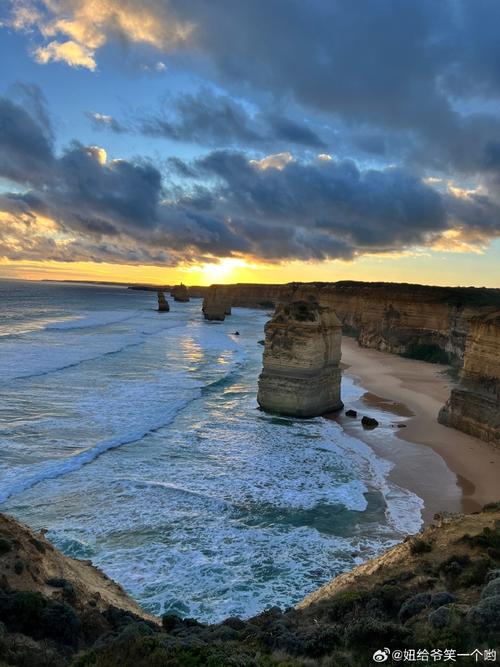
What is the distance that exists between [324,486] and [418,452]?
544 cm

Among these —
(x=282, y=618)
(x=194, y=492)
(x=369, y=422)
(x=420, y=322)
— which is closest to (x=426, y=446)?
(x=369, y=422)

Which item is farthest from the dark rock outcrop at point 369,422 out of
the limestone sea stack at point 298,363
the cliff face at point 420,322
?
the cliff face at point 420,322

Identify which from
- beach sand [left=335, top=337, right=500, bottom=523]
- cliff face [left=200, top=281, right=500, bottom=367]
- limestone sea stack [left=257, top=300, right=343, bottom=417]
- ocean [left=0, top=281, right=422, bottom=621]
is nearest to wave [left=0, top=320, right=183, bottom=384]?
ocean [left=0, top=281, right=422, bottom=621]

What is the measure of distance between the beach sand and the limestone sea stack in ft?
6.28

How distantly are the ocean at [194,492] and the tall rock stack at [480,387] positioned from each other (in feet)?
16.9

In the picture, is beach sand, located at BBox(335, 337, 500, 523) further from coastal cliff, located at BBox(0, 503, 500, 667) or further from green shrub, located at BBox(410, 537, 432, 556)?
coastal cliff, located at BBox(0, 503, 500, 667)

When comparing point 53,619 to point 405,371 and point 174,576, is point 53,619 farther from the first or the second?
point 405,371

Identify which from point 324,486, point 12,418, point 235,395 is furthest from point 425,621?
point 235,395

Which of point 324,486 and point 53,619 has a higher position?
point 53,619

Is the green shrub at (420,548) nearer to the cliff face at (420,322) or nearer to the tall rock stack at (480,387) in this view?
the tall rock stack at (480,387)

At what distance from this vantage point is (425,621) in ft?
19.2

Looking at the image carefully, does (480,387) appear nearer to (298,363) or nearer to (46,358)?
(298,363)

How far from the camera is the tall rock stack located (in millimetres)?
19141

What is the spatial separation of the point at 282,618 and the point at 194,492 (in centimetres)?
721
